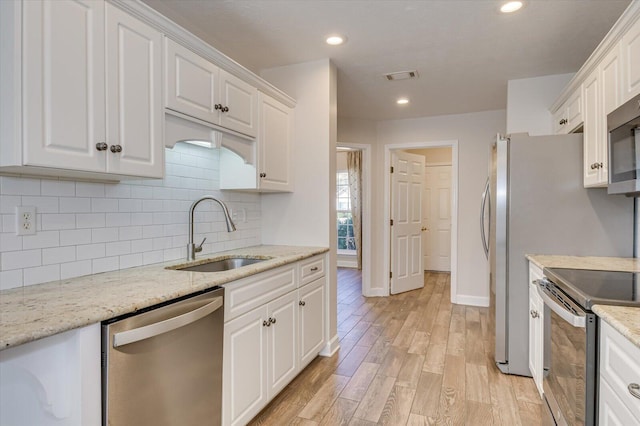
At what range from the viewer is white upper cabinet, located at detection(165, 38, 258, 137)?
6.07 feet

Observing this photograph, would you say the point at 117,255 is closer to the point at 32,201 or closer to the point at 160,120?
the point at 32,201

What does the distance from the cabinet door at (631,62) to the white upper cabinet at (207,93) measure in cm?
215

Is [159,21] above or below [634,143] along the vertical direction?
above

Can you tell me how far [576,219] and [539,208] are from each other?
227mm

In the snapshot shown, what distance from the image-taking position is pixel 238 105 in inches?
93.4

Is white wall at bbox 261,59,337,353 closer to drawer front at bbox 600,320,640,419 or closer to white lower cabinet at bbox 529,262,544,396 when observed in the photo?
white lower cabinet at bbox 529,262,544,396

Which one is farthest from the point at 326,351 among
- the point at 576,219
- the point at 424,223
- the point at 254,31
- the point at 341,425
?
the point at 424,223

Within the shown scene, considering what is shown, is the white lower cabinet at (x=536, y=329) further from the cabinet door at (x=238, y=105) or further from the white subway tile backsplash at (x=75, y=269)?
the white subway tile backsplash at (x=75, y=269)

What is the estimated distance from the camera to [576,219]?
7.97ft

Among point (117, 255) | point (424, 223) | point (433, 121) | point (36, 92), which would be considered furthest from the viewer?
point (424, 223)

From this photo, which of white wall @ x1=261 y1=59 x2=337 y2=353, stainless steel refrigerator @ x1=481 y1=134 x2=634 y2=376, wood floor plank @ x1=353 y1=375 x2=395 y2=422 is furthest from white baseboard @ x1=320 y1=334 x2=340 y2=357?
stainless steel refrigerator @ x1=481 y1=134 x2=634 y2=376

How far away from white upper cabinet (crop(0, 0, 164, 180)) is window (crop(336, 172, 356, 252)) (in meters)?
5.66

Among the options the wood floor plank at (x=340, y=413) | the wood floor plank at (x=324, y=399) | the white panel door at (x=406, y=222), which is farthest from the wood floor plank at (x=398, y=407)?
the white panel door at (x=406, y=222)

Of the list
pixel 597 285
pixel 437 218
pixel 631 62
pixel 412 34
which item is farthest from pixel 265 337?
pixel 437 218
